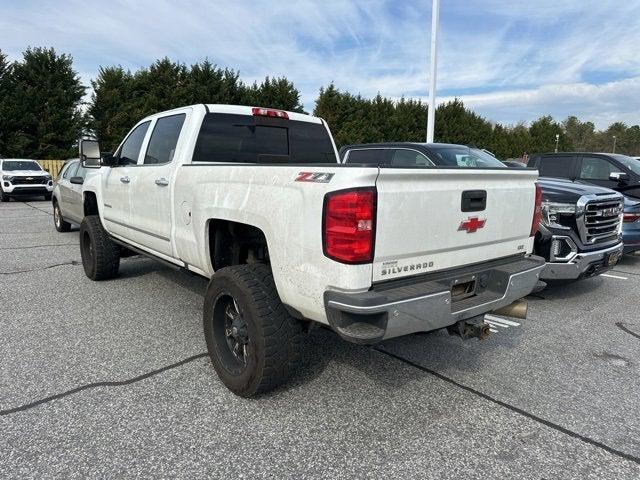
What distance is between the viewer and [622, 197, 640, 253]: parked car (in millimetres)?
7059

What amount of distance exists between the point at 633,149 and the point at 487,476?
5008 inches

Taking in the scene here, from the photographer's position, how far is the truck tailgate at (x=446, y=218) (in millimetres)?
2512

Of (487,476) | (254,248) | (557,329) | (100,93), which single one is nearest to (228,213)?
(254,248)

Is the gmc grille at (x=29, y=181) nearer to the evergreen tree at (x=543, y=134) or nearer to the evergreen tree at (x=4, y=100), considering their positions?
the evergreen tree at (x=4, y=100)

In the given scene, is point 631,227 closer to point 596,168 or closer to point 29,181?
point 596,168

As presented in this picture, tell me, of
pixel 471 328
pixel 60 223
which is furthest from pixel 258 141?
pixel 60 223

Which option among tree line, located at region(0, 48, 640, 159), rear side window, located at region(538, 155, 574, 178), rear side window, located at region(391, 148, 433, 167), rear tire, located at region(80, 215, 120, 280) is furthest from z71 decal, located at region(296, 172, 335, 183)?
tree line, located at region(0, 48, 640, 159)

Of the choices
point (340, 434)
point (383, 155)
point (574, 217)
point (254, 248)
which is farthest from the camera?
point (383, 155)

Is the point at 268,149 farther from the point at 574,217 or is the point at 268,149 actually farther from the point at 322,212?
the point at 574,217

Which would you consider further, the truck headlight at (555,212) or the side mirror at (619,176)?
the side mirror at (619,176)

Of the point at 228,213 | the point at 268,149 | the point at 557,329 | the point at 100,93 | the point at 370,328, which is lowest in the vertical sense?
the point at 557,329

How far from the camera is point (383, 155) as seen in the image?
26.5 feet

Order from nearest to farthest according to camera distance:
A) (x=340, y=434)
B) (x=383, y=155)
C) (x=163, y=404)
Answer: (x=340, y=434), (x=163, y=404), (x=383, y=155)

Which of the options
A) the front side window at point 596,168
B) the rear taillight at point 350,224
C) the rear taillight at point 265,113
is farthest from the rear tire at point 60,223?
the front side window at point 596,168
